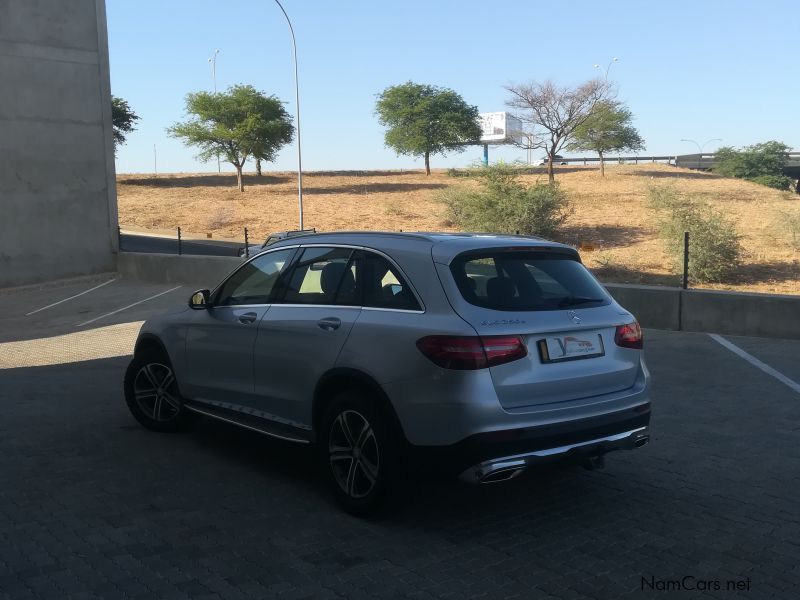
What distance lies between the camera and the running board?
517cm

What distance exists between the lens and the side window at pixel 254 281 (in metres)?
5.66

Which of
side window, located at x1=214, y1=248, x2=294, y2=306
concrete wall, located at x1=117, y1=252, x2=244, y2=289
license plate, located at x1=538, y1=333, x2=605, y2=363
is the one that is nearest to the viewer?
license plate, located at x1=538, y1=333, x2=605, y2=363

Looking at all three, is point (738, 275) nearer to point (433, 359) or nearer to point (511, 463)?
point (511, 463)

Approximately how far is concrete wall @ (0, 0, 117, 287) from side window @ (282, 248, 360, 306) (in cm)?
1791

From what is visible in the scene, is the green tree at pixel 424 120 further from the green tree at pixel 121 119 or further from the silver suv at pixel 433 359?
the silver suv at pixel 433 359

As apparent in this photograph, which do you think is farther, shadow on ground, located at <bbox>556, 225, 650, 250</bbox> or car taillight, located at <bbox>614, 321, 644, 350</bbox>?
shadow on ground, located at <bbox>556, 225, 650, 250</bbox>

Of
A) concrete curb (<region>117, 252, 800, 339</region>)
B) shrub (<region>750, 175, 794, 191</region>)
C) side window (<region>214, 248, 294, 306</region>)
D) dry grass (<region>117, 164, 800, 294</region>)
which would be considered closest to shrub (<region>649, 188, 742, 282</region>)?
dry grass (<region>117, 164, 800, 294</region>)

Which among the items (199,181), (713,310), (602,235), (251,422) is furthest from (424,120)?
(251,422)

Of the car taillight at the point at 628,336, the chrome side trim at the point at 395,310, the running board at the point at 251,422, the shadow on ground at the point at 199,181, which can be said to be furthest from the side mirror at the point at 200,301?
the shadow on ground at the point at 199,181

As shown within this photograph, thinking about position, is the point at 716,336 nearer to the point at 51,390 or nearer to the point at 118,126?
the point at 51,390

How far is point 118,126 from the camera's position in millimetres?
59969

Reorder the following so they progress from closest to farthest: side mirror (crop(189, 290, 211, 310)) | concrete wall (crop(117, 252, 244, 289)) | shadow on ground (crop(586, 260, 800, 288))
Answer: side mirror (crop(189, 290, 211, 310)) < concrete wall (crop(117, 252, 244, 289)) < shadow on ground (crop(586, 260, 800, 288))

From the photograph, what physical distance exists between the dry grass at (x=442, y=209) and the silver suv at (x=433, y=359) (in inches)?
597

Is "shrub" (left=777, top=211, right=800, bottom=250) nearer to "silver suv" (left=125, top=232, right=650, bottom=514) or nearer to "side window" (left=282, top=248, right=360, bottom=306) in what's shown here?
"silver suv" (left=125, top=232, right=650, bottom=514)
